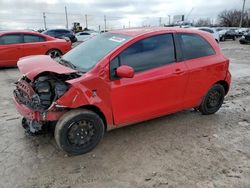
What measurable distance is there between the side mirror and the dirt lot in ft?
3.50

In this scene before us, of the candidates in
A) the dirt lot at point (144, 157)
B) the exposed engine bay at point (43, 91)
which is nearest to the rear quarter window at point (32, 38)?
the dirt lot at point (144, 157)

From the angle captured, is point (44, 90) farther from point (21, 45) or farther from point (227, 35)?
point (227, 35)

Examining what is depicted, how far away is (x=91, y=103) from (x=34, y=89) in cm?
81

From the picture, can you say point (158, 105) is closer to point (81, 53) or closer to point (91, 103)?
point (91, 103)

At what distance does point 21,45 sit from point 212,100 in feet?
25.3

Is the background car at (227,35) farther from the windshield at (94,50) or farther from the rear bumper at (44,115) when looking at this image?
the rear bumper at (44,115)

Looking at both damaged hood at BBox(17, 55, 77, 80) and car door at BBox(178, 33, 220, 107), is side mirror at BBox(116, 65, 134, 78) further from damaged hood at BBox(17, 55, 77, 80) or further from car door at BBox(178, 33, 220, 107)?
car door at BBox(178, 33, 220, 107)

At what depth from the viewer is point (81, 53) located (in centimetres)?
427

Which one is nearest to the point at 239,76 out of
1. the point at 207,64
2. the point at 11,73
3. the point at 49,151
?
the point at 207,64

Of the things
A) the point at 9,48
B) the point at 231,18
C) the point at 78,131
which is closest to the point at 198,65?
the point at 78,131

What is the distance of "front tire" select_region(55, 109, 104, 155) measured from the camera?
11.2 feet

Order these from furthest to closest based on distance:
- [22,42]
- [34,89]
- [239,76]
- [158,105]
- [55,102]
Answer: [22,42], [239,76], [158,105], [34,89], [55,102]

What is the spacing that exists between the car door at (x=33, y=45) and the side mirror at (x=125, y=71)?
756 cm

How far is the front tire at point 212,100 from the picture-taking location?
16.1 feet
